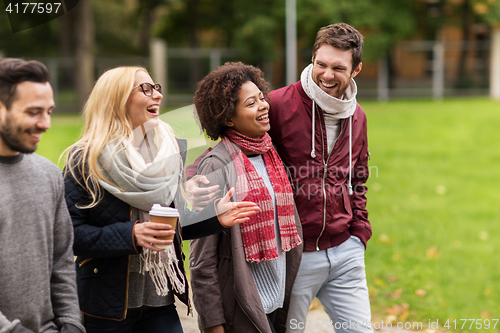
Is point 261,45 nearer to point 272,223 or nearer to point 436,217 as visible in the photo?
point 436,217

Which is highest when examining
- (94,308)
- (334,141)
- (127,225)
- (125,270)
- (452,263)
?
(334,141)

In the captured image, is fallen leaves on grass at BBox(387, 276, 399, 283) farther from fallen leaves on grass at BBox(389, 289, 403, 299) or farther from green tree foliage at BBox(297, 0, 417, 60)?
green tree foliage at BBox(297, 0, 417, 60)

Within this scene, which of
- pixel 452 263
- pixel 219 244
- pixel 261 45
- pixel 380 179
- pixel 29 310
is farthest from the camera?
pixel 261 45

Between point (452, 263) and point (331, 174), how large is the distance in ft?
13.7

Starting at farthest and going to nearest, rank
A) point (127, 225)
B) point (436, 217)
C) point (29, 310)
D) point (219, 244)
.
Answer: point (436, 217), point (219, 244), point (127, 225), point (29, 310)

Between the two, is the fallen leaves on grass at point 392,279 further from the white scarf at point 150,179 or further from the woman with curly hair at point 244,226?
the white scarf at point 150,179

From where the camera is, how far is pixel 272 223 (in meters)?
2.71

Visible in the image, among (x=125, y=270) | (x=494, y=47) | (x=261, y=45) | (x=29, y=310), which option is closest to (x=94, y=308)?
(x=125, y=270)

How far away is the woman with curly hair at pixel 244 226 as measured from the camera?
2564 millimetres

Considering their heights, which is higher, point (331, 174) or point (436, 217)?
point (331, 174)

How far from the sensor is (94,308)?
94.0 inches

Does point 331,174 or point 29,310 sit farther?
point 331,174

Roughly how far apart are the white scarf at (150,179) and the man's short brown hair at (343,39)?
1102 mm

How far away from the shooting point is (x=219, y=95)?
8.77ft
